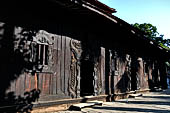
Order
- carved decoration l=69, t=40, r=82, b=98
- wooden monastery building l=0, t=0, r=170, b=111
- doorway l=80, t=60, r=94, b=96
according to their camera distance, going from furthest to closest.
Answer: doorway l=80, t=60, r=94, b=96
carved decoration l=69, t=40, r=82, b=98
wooden monastery building l=0, t=0, r=170, b=111

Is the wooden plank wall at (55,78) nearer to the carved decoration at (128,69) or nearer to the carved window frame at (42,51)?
the carved window frame at (42,51)

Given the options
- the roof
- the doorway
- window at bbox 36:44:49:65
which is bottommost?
the doorway

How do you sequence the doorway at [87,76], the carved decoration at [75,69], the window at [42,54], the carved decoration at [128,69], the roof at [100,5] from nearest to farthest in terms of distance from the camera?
the window at [42,54]
the carved decoration at [75,69]
the doorway at [87,76]
the carved decoration at [128,69]
the roof at [100,5]

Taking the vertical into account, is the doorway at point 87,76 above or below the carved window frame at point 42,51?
below

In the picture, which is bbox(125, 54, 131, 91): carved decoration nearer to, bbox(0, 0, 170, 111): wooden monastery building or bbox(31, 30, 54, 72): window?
bbox(0, 0, 170, 111): wooden monastery building

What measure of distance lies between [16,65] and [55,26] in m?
1.96

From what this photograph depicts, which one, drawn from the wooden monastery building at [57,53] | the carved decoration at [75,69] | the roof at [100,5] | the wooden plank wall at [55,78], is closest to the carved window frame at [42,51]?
the wooden monastery building at [57,53]

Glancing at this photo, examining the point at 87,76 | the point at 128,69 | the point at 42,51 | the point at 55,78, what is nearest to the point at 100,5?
the point at 128,69

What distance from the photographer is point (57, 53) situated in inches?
203

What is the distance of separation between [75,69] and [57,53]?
0.98 metres

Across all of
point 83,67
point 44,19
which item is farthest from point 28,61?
point 83,67

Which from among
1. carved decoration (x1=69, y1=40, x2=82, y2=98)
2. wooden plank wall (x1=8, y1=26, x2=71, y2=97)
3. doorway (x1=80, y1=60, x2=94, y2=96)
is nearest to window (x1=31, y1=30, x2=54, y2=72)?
wooden plank wall (x1=8, y1=26, x2=71, y2=97)

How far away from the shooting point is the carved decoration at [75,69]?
17.8 feet

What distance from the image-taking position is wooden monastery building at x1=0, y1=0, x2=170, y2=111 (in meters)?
4.03
